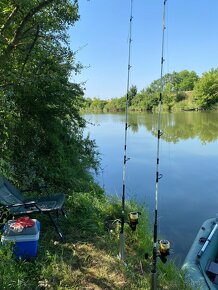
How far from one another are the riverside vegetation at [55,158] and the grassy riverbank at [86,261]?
1cm

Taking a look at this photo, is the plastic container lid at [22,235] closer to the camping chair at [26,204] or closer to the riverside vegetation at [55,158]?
the riverside vegetation at [55,158]

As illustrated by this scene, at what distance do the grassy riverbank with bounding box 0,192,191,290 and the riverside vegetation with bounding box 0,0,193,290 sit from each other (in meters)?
0.01

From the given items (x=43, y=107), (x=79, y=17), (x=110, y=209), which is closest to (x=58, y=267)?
(x=110, y=209)

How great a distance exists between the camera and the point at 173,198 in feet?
32.1

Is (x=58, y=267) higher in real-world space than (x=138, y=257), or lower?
higher

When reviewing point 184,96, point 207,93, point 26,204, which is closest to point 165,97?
point 207,93

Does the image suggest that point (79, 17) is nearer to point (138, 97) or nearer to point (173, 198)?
point (173, 198)

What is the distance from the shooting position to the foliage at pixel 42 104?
6.14 metres

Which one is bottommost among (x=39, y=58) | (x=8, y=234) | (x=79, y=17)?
(x=8, y=234)

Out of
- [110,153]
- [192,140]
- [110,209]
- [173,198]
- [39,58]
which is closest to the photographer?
[110,209]

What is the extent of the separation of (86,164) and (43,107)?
2258 millimetres

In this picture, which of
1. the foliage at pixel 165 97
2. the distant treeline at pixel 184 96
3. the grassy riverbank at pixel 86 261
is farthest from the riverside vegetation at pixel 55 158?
the foliage at pixel 165 97

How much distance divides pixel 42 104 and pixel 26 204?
3440mm

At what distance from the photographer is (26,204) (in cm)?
406
